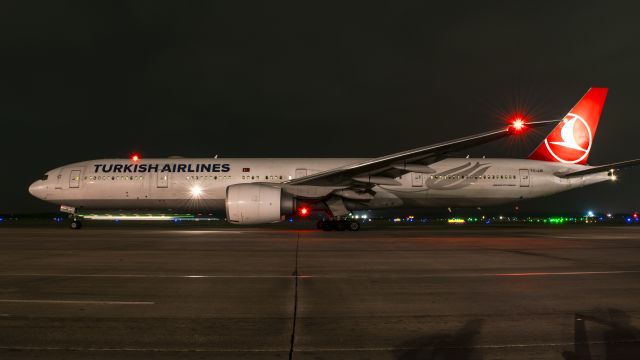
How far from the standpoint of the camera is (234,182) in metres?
21.8

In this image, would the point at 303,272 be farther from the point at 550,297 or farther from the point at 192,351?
the point at 192,351

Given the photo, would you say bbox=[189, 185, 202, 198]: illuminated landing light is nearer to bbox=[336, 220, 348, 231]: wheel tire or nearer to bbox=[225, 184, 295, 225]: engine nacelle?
bbox=[225, 184, 295, 225]: engine nacelle

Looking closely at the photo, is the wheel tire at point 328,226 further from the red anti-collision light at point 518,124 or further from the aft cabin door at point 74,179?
the aft cabin door at point 74,179

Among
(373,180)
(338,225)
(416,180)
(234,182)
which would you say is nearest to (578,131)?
(416,180)

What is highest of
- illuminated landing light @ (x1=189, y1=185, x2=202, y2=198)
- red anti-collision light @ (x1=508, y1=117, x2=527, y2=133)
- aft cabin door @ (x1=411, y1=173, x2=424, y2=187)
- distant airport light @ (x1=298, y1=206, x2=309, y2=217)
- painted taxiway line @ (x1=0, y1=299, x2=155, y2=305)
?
red anti-collision light @ (x1=508, y1=117, x2=527, y2=133)

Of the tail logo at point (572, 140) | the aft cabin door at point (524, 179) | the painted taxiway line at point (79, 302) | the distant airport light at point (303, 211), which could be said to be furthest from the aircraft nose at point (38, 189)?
the tail logo at point (572, 140)

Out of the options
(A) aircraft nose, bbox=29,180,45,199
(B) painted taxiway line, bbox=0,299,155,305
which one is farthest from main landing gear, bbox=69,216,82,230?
(B) painted taxiway line, bbox=0,299,155,305

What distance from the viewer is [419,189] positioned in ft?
71.5

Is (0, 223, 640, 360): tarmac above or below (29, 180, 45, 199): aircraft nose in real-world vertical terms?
below

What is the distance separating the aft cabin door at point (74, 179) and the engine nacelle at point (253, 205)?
29.8ft

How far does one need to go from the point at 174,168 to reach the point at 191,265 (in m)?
13.8

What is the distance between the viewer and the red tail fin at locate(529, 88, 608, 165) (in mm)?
23484

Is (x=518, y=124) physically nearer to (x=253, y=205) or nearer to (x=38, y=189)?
(x=253, y=205)

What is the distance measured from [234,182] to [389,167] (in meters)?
7.35
